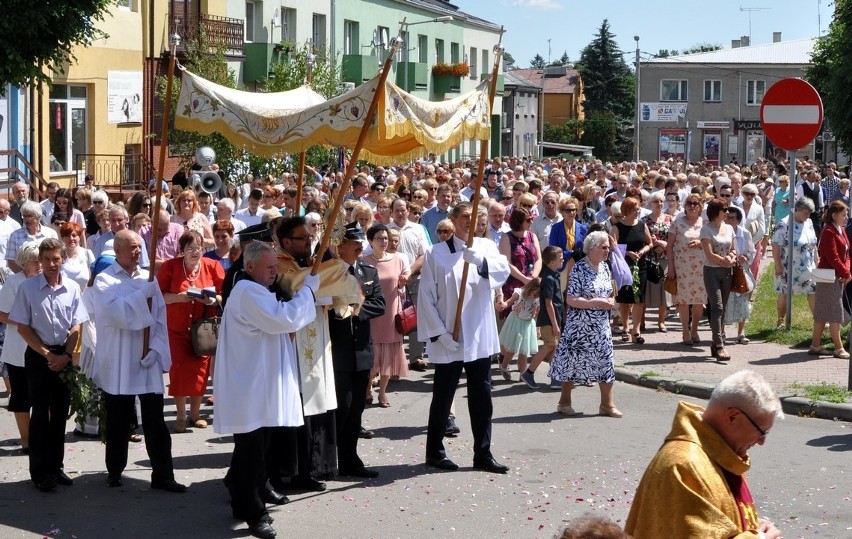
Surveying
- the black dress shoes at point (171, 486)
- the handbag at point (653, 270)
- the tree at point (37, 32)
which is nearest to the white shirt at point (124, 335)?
the black dress shoes at point (171, 486)

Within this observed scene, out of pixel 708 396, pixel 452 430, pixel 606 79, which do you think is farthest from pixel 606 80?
pixel 452 430

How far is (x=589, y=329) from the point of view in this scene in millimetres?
10914

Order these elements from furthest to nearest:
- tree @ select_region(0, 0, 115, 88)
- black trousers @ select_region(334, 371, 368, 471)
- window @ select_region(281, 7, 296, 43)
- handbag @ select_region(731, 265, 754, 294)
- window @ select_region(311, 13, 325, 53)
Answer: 1. window @ select_region(311, 13, 325, 53)
2. window @ select_region(281, 7, 296, 43)
3. tree @ select_region(0, 0, 115, 88)
4. handbag @ select_region(731, 265, 754, 294)
5. black trousers @ select_region(334, 371, 368, 471)

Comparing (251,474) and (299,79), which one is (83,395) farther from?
(299,79)

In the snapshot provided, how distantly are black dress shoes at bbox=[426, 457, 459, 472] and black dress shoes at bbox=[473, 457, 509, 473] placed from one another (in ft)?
0.55

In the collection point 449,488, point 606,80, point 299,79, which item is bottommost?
point 449,488

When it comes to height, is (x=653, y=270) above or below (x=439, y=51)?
below

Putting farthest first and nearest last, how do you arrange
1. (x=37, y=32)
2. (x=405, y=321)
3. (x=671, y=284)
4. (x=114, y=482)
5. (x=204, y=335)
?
(x=37, y=32)
(x=671, y=284)
(x=405, y=321)
(x=204, y=335)
(x=114, y=482)

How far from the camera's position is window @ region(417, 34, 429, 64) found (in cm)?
5666

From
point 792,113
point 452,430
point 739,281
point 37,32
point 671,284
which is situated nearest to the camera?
point 452,430

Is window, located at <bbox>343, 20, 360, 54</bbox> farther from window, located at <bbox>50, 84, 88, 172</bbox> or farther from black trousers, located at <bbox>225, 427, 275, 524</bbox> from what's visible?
black trousers, located at <bbox>225, 427, 275, 524</bbox>

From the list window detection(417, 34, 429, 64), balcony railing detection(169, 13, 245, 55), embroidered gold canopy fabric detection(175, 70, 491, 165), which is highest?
window detection(417, 34, 429, 64)

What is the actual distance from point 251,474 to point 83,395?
5.18 feet

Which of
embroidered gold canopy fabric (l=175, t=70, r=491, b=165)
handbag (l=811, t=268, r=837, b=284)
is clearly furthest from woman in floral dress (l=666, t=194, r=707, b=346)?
embroidered gold canopy fabric (l=175, t=70, r=491, b=165)
